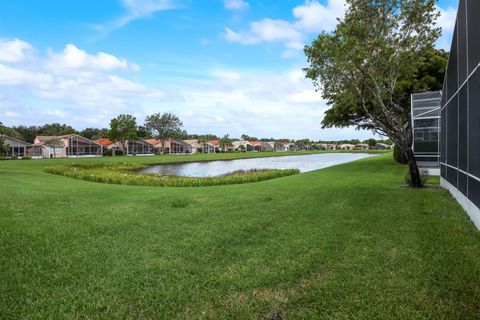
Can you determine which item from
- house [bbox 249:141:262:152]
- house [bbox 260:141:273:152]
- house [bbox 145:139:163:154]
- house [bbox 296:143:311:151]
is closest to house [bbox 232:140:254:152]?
house [bbox 249:141:262:152]

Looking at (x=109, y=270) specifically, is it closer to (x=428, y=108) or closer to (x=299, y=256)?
(x=299, y=256)

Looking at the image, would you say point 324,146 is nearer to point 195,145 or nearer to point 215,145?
point 215,145

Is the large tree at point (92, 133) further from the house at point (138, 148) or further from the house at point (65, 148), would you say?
the house at point (65, 148)

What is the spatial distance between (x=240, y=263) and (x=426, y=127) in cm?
1483

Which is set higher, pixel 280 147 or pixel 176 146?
pixel 176 146

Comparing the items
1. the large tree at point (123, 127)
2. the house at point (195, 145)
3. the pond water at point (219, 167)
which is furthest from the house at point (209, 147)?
the pond water at point (219, 167)

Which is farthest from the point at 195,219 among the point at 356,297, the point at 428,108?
the point at 428,108

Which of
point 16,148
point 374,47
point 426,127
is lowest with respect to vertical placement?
point 426,127

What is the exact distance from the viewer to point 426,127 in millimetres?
15969

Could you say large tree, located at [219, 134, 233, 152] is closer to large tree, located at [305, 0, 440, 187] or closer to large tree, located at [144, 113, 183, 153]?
large tree, located at [144, 113, 183, 153]

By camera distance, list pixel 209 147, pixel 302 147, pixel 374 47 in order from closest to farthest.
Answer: pixel 374 47
pixel 209 147
pixel 302 147

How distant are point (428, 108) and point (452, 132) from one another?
678cm

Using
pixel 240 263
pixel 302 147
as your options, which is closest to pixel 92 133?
pixel 302 147

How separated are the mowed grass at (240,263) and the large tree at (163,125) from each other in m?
68.9
